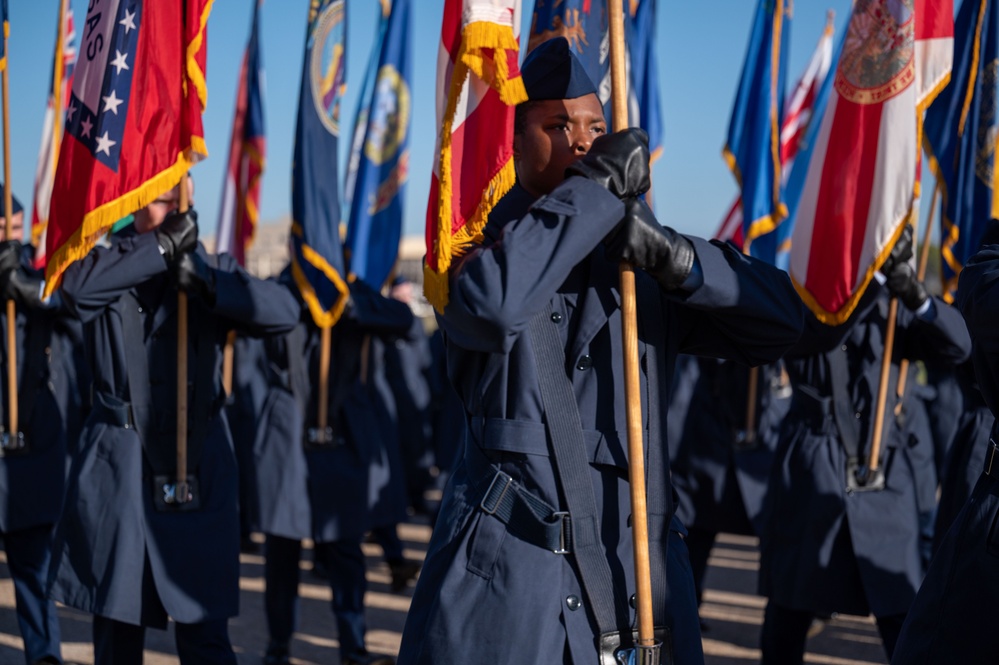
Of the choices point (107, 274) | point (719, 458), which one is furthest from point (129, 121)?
point (719, 458)

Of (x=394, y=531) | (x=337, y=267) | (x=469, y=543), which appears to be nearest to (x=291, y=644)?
(x=394, y=531)

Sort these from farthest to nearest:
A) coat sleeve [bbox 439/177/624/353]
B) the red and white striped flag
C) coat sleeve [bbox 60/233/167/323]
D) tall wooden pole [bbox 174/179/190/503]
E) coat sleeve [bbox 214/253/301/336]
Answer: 1. the red and white striped flag
2. coat sleeve [bbox 214/253/301/336]
3. tall wooden pole [bbox 174/179/190/503]
4. coat sleeve [bbox 60/233/167/323]
5. coat sleeve [bbox 439/177/624/353]

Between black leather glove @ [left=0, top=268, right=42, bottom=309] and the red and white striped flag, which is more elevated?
the red and white striped flag

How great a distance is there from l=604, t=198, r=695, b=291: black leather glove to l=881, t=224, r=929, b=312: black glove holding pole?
2.49 meters

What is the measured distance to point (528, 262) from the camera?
2.29 m

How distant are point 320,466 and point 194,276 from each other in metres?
2.05

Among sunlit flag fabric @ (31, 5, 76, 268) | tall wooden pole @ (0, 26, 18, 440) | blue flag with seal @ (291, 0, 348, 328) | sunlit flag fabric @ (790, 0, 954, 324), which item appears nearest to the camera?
sunlit flag fabric @ (790, 0, 954, 324)

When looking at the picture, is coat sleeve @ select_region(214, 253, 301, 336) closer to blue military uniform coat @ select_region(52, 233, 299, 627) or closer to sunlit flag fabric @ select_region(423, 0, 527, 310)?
blue military uniform coat @ select_region(52, 233, 299, 627)

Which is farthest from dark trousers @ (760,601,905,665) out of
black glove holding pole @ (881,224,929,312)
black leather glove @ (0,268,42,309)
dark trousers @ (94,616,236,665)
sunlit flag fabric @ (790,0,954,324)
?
black leather glove @ (0,268,42,309)

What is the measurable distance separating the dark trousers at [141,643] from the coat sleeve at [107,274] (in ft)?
3.74

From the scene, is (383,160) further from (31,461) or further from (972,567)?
(972,567)

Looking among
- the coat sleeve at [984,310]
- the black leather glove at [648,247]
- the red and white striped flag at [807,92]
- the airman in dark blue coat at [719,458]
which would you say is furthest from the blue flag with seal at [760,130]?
the black leather glove at [648,247]

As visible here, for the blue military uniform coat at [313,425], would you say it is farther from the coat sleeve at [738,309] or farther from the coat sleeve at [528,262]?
the coat sleeve at [528,262]

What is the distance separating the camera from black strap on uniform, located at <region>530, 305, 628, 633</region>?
2383mm
